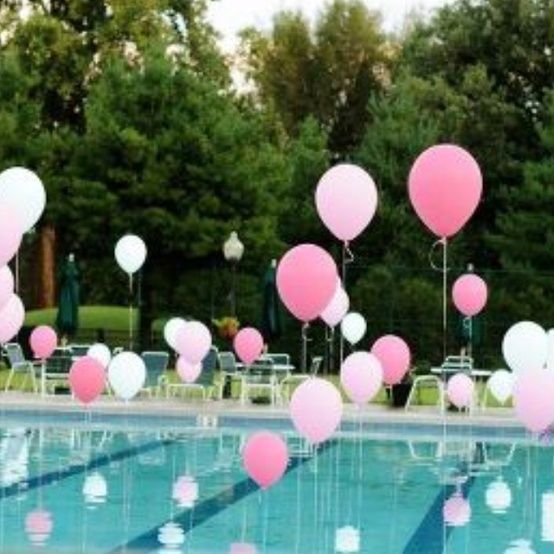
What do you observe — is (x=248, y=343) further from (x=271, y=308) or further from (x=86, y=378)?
(x=271, y=308)

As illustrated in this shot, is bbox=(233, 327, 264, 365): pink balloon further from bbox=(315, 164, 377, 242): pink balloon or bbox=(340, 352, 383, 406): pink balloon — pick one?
bbox=(315, 164, 377, 242): pink balloon

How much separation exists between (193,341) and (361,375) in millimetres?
4252

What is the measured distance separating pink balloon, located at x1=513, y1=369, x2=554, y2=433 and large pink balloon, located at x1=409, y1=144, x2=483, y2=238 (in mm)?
1277

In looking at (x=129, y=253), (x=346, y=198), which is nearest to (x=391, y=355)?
(x=346, y=198)

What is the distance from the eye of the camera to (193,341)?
15.0 meters

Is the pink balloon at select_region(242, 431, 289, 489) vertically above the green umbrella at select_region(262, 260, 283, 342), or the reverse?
the green umbrella at select_region(262, 260, 283, 342)

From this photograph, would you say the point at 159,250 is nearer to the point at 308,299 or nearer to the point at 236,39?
the point at 236,39

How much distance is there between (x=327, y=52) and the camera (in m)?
42.2

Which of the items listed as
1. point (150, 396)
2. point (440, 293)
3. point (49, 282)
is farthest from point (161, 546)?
point (49, 282)

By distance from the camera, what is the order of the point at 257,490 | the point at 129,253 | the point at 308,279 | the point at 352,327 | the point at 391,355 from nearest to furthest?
the point at 308,279 → the point at 257,490 → the point at 391,355 → the point at 352,327 → the point at 129,253

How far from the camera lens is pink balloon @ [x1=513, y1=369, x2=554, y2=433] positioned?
952cm

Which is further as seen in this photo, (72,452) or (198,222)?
(198,222)

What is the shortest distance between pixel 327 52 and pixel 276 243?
56.6 ft

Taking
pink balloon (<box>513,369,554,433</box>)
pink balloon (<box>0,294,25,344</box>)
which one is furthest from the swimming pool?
pink balloon (<box>0,294,25,344</box>)
